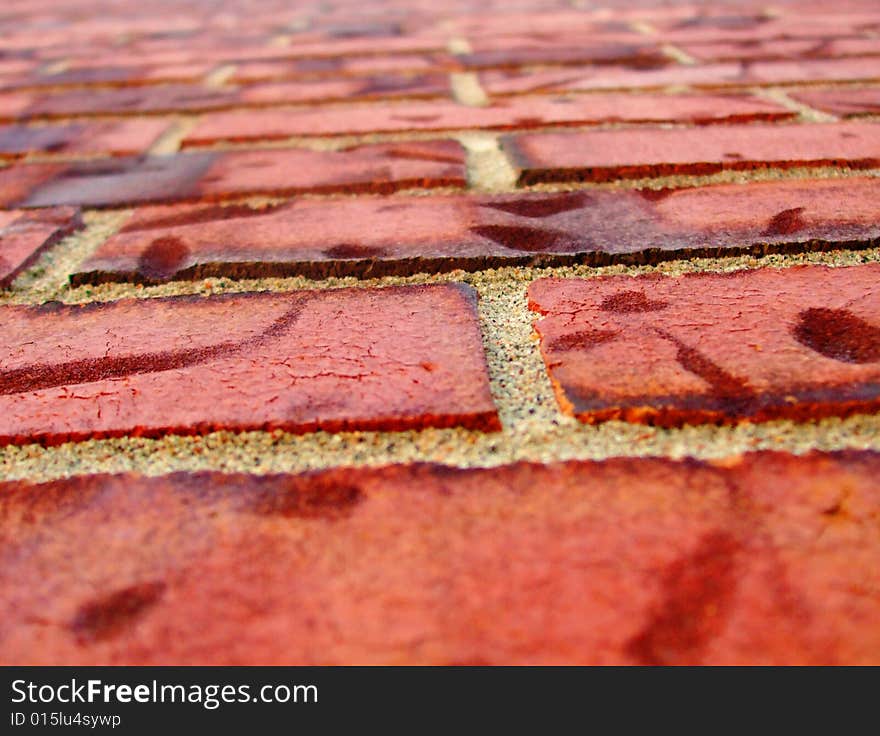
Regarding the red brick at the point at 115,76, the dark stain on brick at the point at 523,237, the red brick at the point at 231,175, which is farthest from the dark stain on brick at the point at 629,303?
the red brick at the point at 115,76

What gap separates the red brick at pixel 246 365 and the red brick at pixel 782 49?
119 cm

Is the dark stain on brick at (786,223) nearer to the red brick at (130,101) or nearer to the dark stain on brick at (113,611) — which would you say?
the dark stain on brick at (113,611)

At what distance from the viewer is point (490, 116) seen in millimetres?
1206

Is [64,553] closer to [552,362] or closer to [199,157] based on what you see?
[552,362]

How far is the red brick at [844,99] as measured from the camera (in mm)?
1146

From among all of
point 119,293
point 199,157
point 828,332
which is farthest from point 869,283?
point 199,157

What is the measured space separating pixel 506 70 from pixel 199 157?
0.73 metres

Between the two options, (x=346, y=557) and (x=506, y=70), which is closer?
(x=346, y=557)

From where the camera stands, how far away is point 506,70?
1.57 meters

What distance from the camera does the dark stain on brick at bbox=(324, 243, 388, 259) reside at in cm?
78

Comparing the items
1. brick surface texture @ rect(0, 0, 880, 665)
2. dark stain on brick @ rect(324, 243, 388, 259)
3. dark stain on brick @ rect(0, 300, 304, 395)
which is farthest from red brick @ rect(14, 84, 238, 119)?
dark stain on brick @ rect(0, 300, 304, 395)

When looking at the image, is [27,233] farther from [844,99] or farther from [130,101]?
[844,99]

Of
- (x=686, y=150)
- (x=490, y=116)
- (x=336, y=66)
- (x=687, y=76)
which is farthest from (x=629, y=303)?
(x=336, y=66)
